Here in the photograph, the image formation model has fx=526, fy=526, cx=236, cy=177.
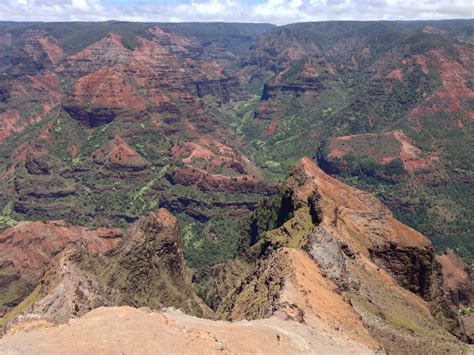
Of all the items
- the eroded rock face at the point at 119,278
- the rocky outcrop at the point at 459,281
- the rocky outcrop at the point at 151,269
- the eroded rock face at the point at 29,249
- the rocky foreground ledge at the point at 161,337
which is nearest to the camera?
the rocky foreground ledge at the point at 161,337

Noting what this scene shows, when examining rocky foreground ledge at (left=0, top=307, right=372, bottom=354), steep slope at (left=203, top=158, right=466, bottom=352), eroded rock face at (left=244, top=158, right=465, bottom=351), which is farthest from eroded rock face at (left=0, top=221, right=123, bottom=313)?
rocky foreground ledge at (left=0, top=307, right=372, bottom=354)

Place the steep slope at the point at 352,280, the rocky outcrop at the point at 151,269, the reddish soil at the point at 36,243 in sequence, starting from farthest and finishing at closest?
the reddish soil at the point at 36,243
the rocky outcrop at the point at 151,269
the steep slope at the point at 352,280

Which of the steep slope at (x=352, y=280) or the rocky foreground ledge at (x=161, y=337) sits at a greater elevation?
the rocky foreground ledge at (x=161, y=337)

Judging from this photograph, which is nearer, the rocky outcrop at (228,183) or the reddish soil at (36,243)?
the reddish soil at (36,243)

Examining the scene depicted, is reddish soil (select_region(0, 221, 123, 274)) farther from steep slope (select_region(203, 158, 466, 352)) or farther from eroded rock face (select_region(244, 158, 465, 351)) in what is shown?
eroded rock face (select_region(244, 158, 465, 351))

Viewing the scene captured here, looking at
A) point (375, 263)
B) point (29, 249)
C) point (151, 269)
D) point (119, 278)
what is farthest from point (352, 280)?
point (29, 249)

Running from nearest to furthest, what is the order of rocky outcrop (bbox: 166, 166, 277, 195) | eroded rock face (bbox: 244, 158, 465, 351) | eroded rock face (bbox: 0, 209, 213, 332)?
1. eroded rock face (bbox: 0, 209, 213, 332)
2. eroded rock face (bbox: 244, 158, 465, 351)
3. rocky outcrop (bbox: 166, 166, 277, 195)

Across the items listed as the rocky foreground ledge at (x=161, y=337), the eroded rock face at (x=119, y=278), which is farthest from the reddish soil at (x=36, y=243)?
the rocky foreground ledge at (x=161, y=337)

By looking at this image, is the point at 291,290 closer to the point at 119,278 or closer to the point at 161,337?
the point at 161,337

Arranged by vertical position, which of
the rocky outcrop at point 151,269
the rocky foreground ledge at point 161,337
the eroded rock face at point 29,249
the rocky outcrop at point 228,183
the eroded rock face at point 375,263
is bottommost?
the rocky outcrop at point 228,183

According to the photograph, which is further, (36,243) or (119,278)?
(36,243)

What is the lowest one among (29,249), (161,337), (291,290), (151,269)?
(29,249)

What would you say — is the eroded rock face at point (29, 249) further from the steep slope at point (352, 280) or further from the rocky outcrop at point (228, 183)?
the rocky outcrop at point (228, 183)
